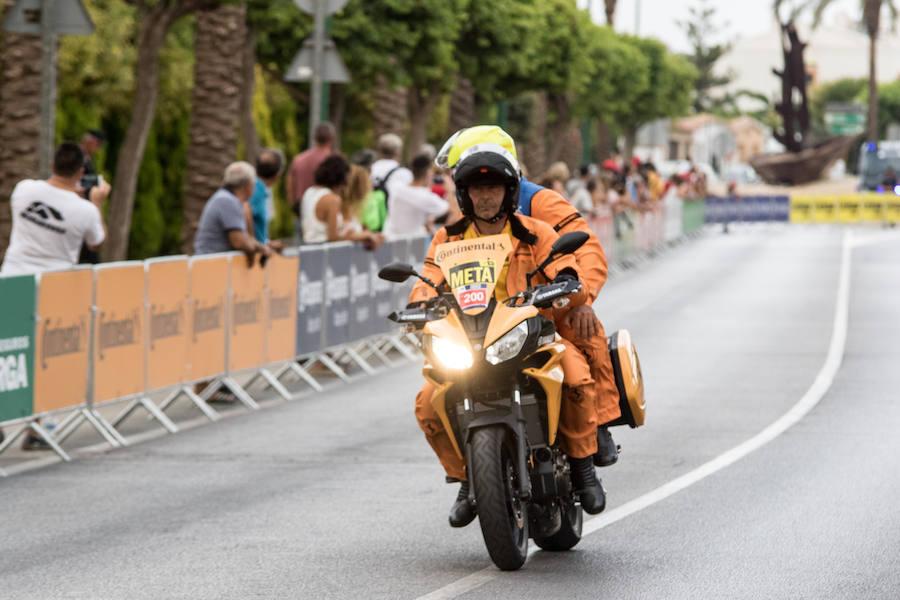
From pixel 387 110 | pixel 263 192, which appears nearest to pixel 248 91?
pixel 387 110

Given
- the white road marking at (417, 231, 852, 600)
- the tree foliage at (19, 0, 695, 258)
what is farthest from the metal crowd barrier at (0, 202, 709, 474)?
the tree foliage at (19, 0, 695, 258)

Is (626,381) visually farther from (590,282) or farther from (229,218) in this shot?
(229,218)

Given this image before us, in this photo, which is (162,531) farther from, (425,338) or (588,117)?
(588,117)

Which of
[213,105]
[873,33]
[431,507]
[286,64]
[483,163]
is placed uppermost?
[873,33]

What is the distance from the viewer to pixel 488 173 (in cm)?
786

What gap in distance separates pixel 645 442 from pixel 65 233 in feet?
12.8

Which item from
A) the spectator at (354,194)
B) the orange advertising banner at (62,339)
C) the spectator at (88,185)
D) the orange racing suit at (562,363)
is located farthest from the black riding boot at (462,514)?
the spectator at (354,194)

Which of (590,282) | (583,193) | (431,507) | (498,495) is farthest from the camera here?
(583,193)

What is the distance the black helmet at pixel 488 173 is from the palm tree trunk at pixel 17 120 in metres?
12.3

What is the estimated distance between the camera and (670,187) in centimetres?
4794

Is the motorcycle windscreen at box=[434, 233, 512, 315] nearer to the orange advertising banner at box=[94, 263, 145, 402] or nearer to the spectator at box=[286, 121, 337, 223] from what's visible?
the orange advertising banner at box=[94, 263, 145, 402]

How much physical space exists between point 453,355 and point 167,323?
6427 mm

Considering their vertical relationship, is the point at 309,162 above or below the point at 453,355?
above

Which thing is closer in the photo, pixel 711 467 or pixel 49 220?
pixel 711 467
